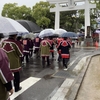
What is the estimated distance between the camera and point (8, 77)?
2.67 metres

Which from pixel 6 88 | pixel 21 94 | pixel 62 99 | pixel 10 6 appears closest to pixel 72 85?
pixel 62 99

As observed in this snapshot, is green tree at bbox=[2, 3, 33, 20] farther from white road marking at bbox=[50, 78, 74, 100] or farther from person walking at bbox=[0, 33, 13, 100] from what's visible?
person walking at bbox=[0, 33, 13, 100]

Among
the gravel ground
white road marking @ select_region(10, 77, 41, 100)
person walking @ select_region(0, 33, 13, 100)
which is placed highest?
person walking @ select_region(0, 33, 13, 100)

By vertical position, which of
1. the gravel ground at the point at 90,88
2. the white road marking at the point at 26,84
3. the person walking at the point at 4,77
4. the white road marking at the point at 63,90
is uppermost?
the person walking at the point at 4,77

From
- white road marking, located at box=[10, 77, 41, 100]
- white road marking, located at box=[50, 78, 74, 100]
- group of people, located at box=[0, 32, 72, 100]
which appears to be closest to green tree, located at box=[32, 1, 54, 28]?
group of people, located at box=[0, 32, 72, 100]

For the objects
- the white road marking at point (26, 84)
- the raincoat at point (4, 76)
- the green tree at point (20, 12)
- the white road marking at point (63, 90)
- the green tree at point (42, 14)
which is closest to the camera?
the raincoat at point (4, 76)

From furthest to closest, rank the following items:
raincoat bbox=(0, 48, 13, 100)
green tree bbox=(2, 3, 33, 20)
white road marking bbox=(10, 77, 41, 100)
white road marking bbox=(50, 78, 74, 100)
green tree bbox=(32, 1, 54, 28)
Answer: green tree bbox=(2, 3, 33, 20), green tree bbox=(32, 1, 54, 28), white road marking bbox=(10, 77, 41, 100), white road marking bbox=(50, 78, 74, 100), raincoat bbox=(0, 48, 13, 100)

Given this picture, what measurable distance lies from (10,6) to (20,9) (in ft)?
14.3

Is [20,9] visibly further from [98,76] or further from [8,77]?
[8,77]

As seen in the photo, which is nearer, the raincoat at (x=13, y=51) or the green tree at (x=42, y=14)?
the raincoat at (x=13, y=51)

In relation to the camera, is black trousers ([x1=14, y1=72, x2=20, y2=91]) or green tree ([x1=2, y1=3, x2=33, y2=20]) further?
green tree ([x1=2, y1=3, x2=33, y2=20])

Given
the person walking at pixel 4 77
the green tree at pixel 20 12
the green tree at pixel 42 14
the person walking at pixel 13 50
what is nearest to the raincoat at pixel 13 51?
the person walking at pixel 13 50

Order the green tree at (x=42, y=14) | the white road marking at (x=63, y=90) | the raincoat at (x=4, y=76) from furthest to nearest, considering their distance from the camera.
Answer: the green tree at (x=42, y=14)
the white road marking at (x=63, y=90)
the raincoat at (x=4, y=76)

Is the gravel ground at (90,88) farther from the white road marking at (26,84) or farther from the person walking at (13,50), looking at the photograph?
the person walking at (13,50)
